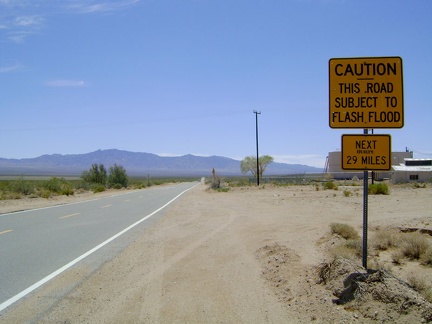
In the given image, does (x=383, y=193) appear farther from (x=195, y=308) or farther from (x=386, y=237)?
(x=195, y=308)

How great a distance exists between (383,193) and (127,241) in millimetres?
25492

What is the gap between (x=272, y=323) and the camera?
621cm

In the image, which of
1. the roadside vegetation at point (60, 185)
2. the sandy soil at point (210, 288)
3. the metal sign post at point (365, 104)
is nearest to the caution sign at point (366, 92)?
the metal sign post at point (365, 104)

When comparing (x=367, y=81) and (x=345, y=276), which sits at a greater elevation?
(x=367, y=81)

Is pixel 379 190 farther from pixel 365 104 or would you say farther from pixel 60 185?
pixel 60 185

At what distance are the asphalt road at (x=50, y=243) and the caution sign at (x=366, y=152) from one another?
586 centimetres

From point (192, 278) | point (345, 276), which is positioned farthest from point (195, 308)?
point (345, 276)

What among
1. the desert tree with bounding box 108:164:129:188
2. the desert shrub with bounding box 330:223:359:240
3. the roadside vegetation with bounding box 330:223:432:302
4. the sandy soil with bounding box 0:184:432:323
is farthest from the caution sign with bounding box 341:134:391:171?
the desert tree with bounding box 108:164:129:188

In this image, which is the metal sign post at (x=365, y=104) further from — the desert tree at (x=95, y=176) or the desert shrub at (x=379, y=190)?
the desert tree at (x=95, y=176)

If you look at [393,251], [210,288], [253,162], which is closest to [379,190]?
[393,251]

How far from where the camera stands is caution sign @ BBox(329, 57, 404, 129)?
7348 mm

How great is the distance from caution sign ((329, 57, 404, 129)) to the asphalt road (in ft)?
20.3

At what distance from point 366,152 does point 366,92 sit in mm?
982

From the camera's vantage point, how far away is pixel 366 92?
7.45 meters
